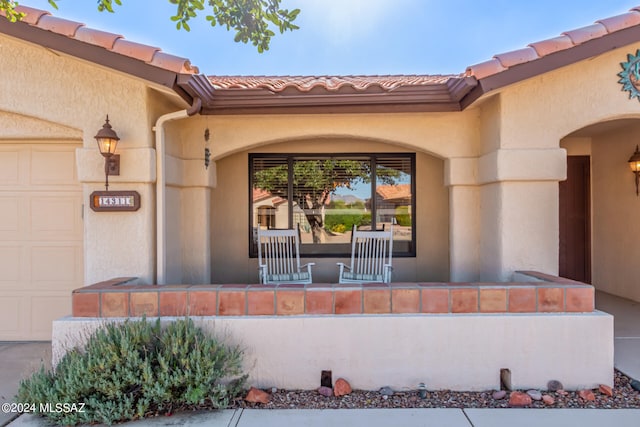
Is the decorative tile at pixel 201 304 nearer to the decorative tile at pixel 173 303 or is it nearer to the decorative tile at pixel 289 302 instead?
the decorative tile at pixel 173 303

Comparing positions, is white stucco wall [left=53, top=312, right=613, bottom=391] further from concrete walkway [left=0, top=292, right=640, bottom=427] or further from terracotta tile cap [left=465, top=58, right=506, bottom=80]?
terracotta tile cap [left=465, top=58, right=506, bottom=80]

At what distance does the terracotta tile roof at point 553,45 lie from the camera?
388 cm

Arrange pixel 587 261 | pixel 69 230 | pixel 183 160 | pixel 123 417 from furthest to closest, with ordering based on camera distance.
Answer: pixel 587 261 < pixel 183 160 < pixel 69 230 < pixel 123 417

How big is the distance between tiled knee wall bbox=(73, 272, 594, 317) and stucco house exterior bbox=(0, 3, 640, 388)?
0.07 ft

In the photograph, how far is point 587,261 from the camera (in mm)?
7008

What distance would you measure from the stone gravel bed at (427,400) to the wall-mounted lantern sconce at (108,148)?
8.66 feet

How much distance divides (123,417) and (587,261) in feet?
24.4

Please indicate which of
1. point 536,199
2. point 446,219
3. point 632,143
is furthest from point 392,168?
point 632,143

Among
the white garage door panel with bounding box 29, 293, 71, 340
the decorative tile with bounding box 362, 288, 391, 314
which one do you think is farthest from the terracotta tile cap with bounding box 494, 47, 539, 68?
the white garage door panel with bounding box 29, 293, 71, 340

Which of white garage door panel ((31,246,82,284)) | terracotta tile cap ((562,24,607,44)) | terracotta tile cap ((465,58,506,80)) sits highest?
terracotta tile cap ((562,24,607,44))

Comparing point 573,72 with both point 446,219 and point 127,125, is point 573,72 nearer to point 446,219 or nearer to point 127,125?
point 446,219

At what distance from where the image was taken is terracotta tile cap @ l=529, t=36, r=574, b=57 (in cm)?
390

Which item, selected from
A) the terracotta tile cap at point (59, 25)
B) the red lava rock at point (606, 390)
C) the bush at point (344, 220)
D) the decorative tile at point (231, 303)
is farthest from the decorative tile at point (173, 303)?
the red lava rock at point (606, 390)

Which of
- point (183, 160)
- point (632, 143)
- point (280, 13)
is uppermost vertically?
point (280, 13)
